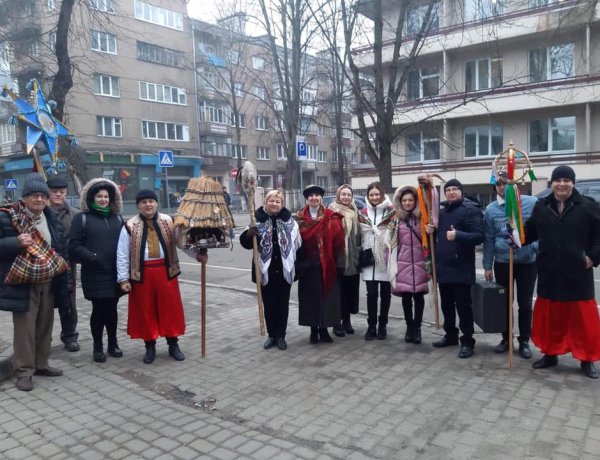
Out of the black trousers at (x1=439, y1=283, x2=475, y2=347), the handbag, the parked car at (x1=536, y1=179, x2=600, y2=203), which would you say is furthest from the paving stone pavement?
the parked car at (x1=536, y1=179, x2=600, y2=203)

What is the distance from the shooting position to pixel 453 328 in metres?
5.75

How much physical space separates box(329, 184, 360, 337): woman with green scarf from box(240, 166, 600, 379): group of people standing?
1 centimetres

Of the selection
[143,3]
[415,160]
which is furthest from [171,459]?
[143,3]

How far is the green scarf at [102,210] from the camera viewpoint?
5371mm

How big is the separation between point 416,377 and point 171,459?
245 centimetres

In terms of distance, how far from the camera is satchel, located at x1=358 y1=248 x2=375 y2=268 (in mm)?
6031

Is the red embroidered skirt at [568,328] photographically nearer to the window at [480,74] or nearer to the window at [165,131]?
the window at [480,74]

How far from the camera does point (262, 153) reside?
160 feet

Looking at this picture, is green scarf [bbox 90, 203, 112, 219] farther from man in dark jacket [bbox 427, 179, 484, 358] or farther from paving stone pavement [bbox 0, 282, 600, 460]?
man in dark jacket [bbox 427, 179, 484, 358]

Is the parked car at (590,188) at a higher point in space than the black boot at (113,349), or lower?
higher

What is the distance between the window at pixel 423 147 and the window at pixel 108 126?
20.7 m

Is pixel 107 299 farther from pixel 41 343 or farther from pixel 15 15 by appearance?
pixel 15 15

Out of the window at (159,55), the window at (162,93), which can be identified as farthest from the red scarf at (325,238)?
the window at (159,55)

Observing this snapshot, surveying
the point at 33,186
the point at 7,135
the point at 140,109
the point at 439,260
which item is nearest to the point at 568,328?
the point at 439,260
